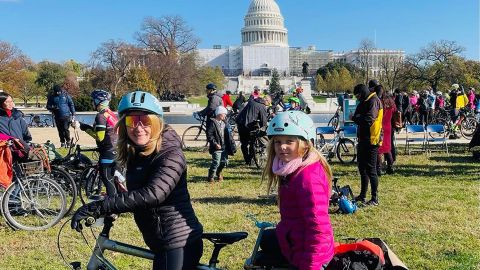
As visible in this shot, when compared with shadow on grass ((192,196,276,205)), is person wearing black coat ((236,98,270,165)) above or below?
above

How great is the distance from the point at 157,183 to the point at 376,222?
4.80 metres

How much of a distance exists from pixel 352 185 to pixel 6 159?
6.21 meters

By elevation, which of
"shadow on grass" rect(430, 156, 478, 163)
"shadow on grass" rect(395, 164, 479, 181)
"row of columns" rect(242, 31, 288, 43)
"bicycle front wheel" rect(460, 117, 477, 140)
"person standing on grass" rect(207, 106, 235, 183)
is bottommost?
"shadow on grass" rect(395, 164, 479, 181)

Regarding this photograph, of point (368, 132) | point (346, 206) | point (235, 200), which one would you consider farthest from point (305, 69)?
point (346, 206)

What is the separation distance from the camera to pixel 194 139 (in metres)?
16.1

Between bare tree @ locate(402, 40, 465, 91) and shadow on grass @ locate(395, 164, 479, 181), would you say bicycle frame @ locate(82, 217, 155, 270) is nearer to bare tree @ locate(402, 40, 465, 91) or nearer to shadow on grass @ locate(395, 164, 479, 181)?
shadow on grass @ locate(395, 164, 479, 181)

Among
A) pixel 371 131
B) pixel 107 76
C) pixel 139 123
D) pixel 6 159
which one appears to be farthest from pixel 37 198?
pixel 107 76

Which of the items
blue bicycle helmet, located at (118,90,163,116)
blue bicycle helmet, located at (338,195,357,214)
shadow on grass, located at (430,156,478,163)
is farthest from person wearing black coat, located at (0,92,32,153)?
shadow on grass, located at (430,156,478,163)

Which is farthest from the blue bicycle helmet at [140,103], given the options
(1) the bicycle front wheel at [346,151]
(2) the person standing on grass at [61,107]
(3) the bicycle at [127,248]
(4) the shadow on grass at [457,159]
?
(2) the person standing on grass at [61,107]

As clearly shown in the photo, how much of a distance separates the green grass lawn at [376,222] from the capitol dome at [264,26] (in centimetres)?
13428

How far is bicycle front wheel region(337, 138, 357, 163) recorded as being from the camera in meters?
12.0

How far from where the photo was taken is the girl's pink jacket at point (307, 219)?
2750 mm

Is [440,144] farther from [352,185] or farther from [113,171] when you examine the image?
[113,171]

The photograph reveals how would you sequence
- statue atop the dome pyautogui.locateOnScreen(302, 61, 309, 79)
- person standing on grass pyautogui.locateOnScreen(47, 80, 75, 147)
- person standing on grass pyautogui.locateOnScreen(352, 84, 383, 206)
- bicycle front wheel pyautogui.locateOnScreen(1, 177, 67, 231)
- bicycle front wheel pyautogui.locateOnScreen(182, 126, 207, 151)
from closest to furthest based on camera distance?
bicycle front wheel pyautogui.locateOnScreen(1, 177, 67, 231), person standing on grass pyautogui.locateOnScreen(352, 84, 383, 206), person standing on grass pyautogui.locateOnScreen(47, 80, 75, 147), bicycle front wheel pyautogui.locateOnScreen(182, 126, 207, 151), statue atop the dome pyautogui.locateOnScreen(302, 61, 309, 79)
